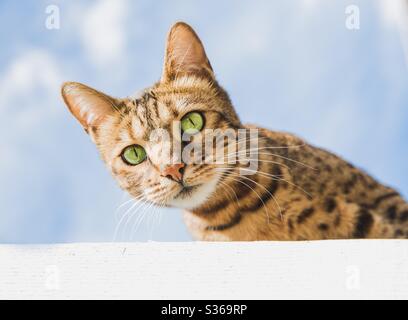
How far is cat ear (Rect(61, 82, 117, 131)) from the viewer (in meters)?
1.36

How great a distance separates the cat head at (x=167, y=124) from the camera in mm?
1258

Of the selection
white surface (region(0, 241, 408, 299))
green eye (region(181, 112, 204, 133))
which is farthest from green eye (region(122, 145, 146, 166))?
white surface (region(0, 241, 408, 299))

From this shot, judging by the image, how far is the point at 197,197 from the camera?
4.24ft

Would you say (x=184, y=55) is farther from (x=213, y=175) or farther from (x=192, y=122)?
(x=213, y=175)

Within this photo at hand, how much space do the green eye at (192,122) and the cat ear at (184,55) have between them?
121 millimetres

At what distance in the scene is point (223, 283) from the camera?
3.17 feet

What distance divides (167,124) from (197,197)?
0.19 meters

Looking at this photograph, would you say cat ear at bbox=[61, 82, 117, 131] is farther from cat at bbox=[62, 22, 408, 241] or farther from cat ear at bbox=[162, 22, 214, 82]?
cat ear at bbox=[162, 22, 214, 82]

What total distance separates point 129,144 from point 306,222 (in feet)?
1.58
